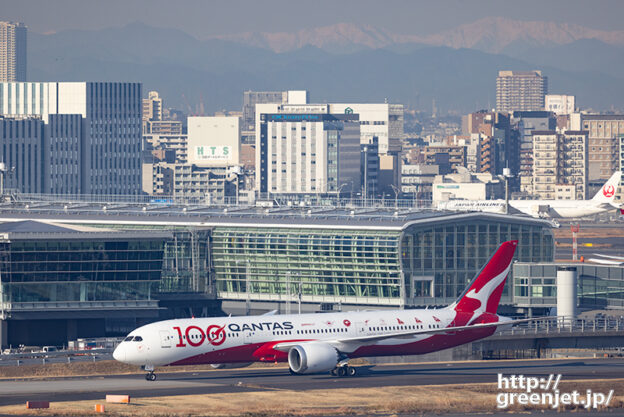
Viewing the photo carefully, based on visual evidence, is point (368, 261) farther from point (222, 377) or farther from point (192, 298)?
point (222, 377)

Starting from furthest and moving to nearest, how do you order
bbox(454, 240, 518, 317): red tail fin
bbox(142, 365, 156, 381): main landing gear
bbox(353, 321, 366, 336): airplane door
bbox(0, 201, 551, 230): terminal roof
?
bbox(0, 201, 551, 230): terminal roof < bbox(454, 240, 518, 317): red tail fin < bbox(353, 321, 366, 336): airplane door < bbox(142, 365, 156, 381): main landing gear

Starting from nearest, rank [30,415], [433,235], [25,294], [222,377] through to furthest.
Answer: [30,415] → [222,377] → [25,294] → [433,235]

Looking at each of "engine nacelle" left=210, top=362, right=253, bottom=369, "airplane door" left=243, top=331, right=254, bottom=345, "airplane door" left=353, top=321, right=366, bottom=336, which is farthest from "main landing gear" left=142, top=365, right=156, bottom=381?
"airplane door" left=353, top=321, right=366, bottom=336

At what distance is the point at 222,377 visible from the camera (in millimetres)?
104562

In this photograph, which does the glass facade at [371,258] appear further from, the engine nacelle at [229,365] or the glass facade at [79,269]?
the engine nacelle at [229,365]

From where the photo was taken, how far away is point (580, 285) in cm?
16350

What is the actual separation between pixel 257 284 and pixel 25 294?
1389 inches

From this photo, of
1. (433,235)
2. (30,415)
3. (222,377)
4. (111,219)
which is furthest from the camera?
(111,219)

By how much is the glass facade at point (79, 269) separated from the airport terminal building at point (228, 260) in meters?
0.11

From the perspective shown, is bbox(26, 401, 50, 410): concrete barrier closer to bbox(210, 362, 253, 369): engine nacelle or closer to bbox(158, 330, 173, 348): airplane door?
bbox(158, 330, 173, 348): airplane door

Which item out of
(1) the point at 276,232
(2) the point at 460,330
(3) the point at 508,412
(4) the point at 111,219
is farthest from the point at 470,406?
(4) the point at 111,219

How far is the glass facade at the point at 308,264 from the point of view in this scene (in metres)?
163

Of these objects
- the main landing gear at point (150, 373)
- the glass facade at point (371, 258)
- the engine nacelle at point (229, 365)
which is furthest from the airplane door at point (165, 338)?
the glass facade at point (371, 258)

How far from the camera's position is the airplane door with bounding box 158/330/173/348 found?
9962 centimetres
